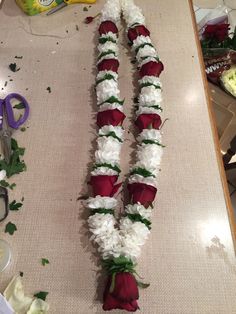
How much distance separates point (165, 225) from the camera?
2.40 ft

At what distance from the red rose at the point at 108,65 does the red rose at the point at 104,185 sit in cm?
34

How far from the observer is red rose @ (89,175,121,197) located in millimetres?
742

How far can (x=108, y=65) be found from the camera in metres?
0.93

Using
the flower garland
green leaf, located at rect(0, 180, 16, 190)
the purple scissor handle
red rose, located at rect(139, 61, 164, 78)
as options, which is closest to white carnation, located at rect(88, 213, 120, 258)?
the flower garland

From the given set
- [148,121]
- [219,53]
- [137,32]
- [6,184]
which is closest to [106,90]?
[148,121]

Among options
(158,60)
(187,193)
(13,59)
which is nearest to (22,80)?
(13,59)

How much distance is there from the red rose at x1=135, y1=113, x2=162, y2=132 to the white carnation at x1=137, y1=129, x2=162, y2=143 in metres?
0.01

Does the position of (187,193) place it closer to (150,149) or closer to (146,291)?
(150,149)

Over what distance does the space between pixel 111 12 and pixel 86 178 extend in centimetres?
56

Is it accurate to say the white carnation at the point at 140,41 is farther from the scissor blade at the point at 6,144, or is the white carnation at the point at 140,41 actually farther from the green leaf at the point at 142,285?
the green leaf at the point at 142,285

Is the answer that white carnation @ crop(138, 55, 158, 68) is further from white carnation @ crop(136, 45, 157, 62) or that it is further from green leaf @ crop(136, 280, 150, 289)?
green leaf @ crop(136, 280, 150, 289)

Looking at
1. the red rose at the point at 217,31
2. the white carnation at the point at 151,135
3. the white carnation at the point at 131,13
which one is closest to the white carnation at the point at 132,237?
the white carnation at the point at 151,135

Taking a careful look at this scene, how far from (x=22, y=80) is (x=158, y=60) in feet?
1.29

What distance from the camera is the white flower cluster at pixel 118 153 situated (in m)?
0.69
